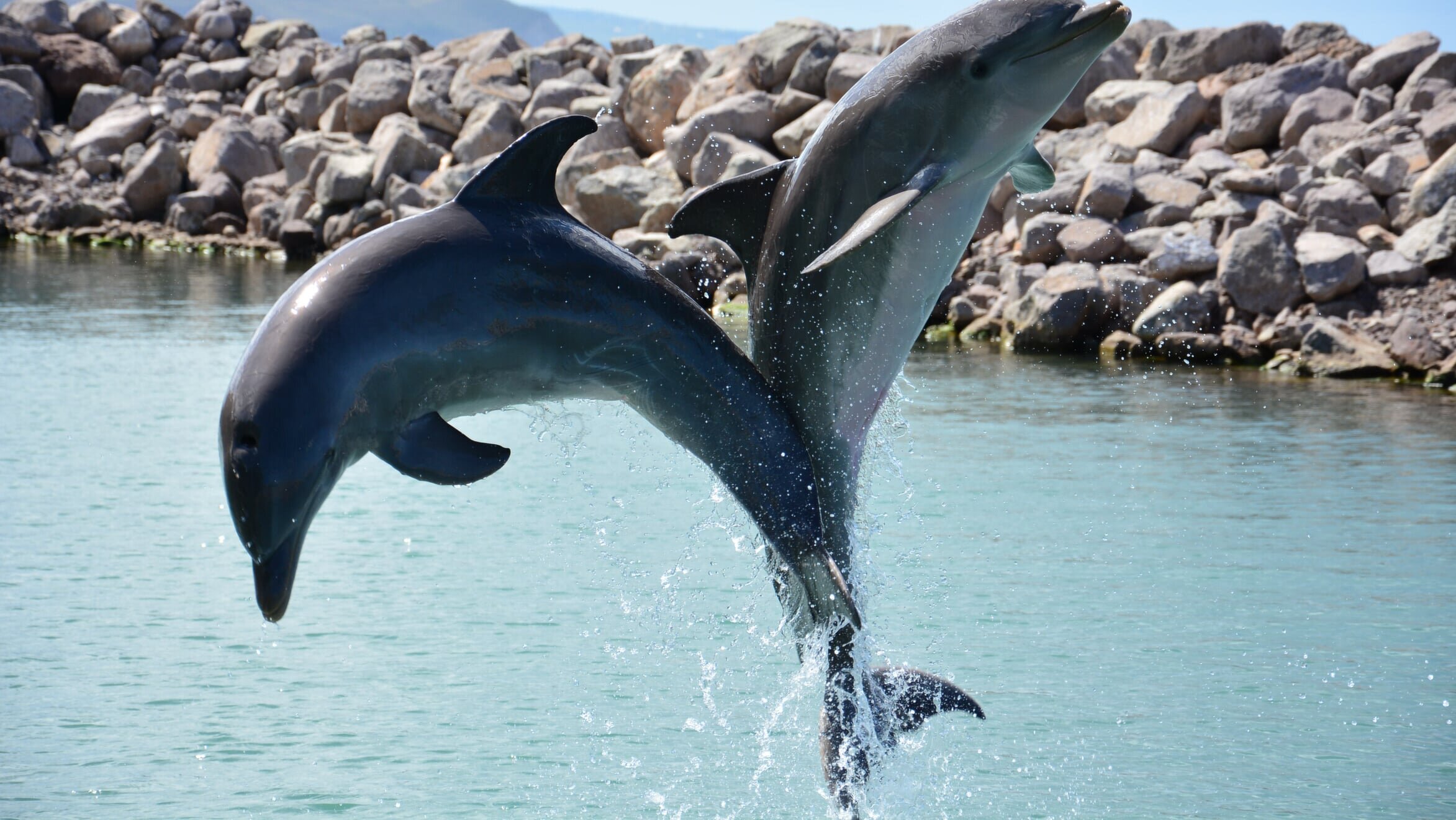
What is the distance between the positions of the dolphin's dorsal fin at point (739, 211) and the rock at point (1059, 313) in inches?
533

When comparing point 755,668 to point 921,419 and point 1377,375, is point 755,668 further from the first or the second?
point 1377,375

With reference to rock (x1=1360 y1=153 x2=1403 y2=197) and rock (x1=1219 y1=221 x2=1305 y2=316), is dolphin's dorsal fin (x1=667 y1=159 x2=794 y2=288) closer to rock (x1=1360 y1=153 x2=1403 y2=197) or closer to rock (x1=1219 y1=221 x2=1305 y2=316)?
rock (x1=1219 y1=221 x2=1305 y2=316)

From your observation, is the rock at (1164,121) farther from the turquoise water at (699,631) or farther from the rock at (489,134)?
the rock at (489,134)

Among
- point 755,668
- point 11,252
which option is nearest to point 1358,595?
point 755,668

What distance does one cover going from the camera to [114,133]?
114 feet

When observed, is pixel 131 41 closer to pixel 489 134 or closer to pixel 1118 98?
pixel 489 134

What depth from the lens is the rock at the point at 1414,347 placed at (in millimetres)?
15102

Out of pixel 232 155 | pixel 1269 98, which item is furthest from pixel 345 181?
pixel 1269 98

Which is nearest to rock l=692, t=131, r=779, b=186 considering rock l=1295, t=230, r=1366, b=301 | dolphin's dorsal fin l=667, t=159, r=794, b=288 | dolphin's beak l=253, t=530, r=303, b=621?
rock l=1295, t=230, r=1366, b=301

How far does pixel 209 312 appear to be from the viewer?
799 inches

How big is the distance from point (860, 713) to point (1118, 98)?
19.2m

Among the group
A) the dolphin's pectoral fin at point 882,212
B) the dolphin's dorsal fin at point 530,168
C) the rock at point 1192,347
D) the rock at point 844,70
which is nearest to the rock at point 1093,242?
the rock at point 1192,347

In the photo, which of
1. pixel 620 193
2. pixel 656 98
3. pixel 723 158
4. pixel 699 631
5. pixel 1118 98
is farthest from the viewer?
pixel 656 98

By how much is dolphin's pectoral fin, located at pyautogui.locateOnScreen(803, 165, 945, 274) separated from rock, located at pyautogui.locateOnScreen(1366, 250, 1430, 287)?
1403 centimetres
